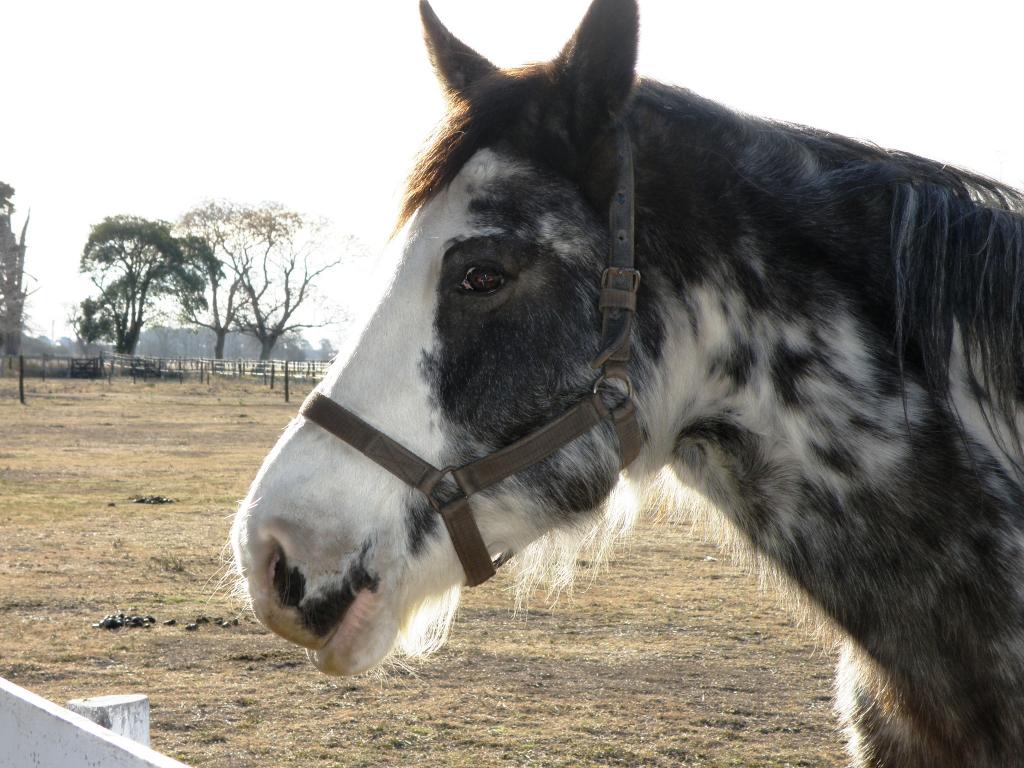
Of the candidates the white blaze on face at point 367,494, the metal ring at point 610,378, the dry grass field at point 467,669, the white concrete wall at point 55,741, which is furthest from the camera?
the dry grass field at point 467,669

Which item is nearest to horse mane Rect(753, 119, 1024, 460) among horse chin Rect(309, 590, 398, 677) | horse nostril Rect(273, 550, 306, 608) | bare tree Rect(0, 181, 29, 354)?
horse chin Rect(309, 590, 398, 677)

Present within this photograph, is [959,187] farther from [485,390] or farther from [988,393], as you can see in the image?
[485,390]

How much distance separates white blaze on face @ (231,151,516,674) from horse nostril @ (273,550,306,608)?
1 cm

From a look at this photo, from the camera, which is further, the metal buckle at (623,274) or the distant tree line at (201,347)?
the distant tree line at (201,347)

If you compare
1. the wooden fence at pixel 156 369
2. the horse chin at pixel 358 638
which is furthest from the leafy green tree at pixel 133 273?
the horse chin at pixel 358 638

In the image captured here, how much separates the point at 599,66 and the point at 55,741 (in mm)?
1709

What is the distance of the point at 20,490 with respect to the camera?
11117mm

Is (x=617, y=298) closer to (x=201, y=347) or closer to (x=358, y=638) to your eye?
(x=358, y=638)

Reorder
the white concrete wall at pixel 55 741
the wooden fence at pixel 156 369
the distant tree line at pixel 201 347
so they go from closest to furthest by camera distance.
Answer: the white concrete wall at pixel 55 741, the wooden fence at pixel 156 369, the distant tree line at pixel 201 347

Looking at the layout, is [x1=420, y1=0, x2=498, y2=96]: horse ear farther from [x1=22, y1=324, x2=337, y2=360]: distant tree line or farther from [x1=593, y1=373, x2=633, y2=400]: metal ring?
[x1=22, y1=324, x2=337, y2=360]: distant tree line

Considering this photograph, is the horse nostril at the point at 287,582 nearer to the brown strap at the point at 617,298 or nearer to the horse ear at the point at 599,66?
the brown strap at the point at 617,298

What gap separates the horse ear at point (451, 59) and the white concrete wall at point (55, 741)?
1513 millimetres

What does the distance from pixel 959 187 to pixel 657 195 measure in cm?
64

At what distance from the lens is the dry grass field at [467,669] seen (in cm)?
427
